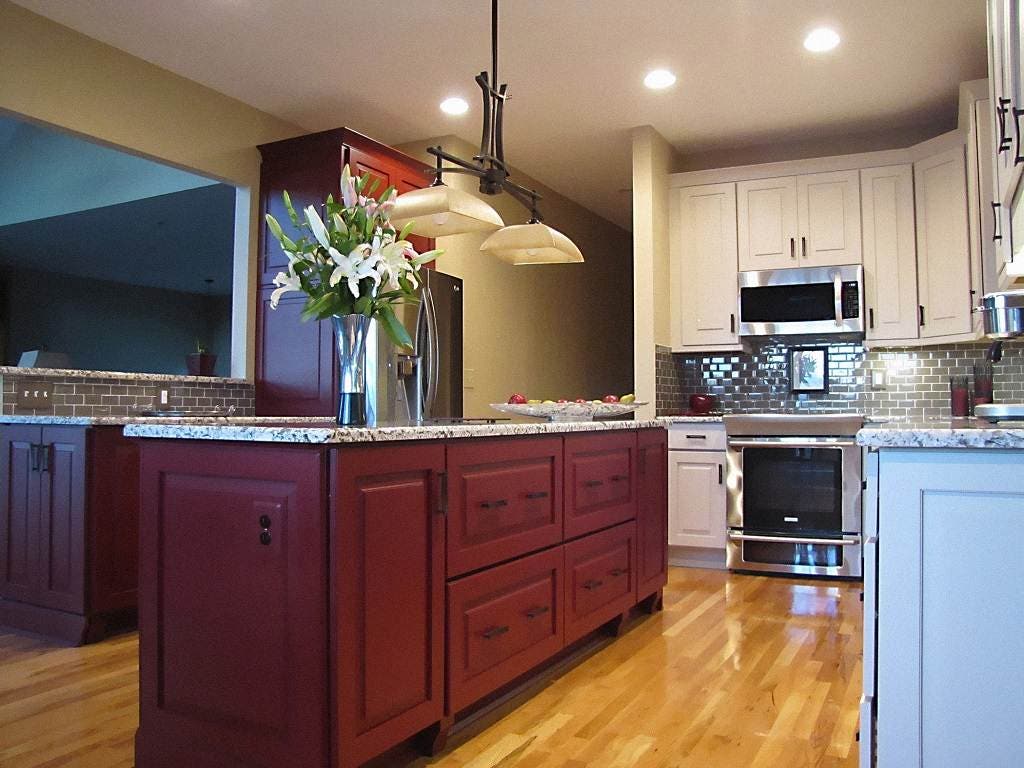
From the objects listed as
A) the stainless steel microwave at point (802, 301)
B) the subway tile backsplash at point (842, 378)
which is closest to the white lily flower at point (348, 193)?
the subway tile backsplash at point (842, 378)

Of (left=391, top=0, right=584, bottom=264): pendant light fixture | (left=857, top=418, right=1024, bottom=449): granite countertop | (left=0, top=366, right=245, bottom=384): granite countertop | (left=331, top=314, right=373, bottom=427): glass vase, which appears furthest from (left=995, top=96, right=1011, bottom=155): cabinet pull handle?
(left=0, top=366, right=245, bottom=384): granite countertop

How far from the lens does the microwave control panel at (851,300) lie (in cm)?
482

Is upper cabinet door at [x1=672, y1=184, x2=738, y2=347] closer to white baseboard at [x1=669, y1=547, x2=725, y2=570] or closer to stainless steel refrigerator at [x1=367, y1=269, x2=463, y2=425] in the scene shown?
white baseboard at [x1=669, y1=547, x2=725, y2=570]

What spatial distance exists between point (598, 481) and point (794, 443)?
197 cm

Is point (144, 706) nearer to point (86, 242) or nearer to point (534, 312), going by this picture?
point (534, 312)

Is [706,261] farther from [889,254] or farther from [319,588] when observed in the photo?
[319,588]

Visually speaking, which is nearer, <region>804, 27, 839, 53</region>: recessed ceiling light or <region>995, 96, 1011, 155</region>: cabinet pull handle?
<region>995, 96, 1011, 155</region>: cabinet pull handle

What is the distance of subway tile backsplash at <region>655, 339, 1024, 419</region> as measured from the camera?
15.9ft

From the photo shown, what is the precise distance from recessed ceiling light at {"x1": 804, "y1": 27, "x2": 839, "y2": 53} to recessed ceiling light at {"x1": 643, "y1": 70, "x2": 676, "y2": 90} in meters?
0.69

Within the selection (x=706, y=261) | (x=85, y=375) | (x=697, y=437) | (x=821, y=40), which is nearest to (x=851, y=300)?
(x=706, y=261)

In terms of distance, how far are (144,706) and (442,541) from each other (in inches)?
32.1

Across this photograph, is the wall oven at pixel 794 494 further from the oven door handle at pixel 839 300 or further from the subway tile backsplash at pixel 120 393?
the subway tile backsplash at pixel 120 393

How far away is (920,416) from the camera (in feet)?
16.2

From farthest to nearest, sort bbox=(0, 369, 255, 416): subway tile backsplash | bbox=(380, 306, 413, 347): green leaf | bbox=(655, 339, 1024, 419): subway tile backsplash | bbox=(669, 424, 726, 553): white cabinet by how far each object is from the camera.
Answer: bbox=(655, 339, 1024, 419): subway tile backsplash
bbox=(669, 424, 726, 553): white cabinet
bbox=(0, 369, 255, 416): subway tile backsplash
bbox=(380, 306, 413, 347): green leaf
